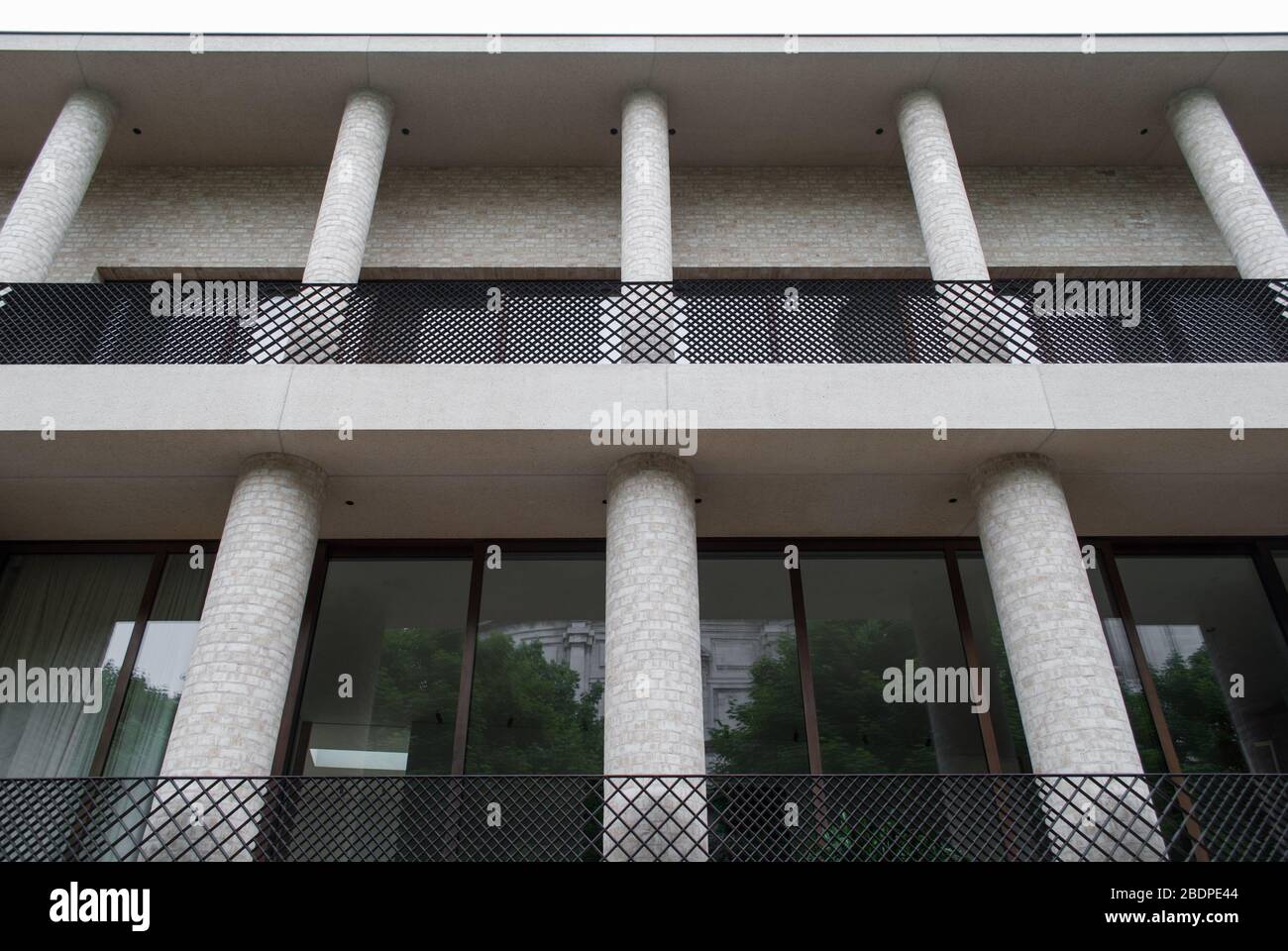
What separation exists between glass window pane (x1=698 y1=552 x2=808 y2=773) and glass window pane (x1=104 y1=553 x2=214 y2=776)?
17.8 ft

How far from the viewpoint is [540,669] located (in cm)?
992

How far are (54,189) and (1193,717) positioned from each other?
1430cm

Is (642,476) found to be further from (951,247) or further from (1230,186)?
(1230,186)

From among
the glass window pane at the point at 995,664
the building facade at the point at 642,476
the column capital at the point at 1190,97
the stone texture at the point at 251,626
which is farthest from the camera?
the column capital at the point at 1190,97

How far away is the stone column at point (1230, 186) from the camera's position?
10.6m

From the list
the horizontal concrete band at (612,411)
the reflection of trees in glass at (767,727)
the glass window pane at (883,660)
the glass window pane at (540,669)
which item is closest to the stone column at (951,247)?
the horizontal concrete band at (612,411)

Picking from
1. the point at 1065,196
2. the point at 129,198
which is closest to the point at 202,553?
the point at 129,198

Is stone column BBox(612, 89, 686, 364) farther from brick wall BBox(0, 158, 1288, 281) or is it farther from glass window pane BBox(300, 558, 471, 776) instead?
glass window pane BBox(300, 558, 471, 776)

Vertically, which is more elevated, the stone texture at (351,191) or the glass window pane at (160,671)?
the stone texture at (351,191)

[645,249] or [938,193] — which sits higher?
[938,193]

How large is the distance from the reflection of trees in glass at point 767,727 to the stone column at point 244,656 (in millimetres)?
4309

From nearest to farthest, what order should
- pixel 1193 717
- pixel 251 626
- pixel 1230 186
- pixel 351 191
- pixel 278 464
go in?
pixel 251 626 → pixel 278 464 → pixel 1193 717 → pixel 351 191 → pixel 1230 186

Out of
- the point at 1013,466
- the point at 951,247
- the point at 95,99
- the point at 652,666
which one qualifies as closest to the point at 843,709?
the point at 652,666

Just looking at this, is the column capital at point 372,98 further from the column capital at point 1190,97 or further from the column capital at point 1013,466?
the column capital at point 1190,97
